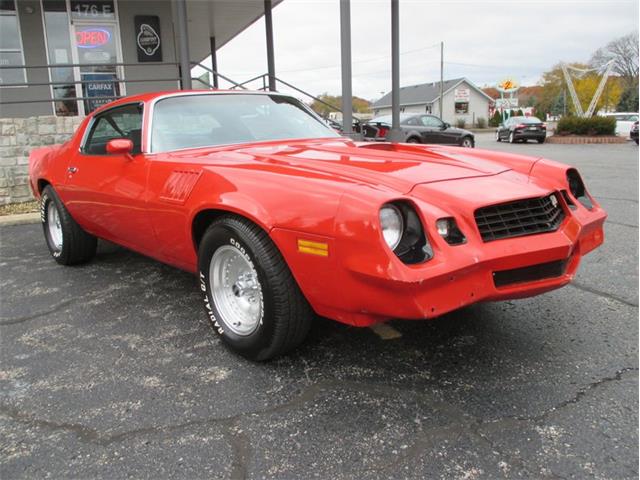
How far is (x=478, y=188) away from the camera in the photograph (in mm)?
2441

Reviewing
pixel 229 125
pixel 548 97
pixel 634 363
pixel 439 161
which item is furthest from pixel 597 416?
pixel 548 97

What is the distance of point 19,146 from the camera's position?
27.2 ft

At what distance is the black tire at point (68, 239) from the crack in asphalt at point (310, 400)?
2369mm

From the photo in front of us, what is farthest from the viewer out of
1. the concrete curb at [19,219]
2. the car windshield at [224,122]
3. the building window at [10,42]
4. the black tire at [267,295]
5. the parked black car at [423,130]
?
the parked black car at [423,130]

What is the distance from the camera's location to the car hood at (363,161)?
96.7 inches

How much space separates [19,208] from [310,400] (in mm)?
7132

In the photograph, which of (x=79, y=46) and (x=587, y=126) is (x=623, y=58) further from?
(x=79, y=46)

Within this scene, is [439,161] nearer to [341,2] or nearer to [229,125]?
[229,125]

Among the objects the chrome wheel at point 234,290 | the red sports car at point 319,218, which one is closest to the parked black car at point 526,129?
the red sports car at point 319,218

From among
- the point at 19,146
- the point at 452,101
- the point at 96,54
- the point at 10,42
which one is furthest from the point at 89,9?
the point at 452,101

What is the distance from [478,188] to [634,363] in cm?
121

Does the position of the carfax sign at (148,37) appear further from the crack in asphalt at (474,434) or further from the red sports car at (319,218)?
the crack in asphalt at (474,434)

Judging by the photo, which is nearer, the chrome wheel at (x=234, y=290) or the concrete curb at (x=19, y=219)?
the chrome wheel at (x=234, y=290)

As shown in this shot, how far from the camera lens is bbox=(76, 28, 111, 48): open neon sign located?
11.5 metres
